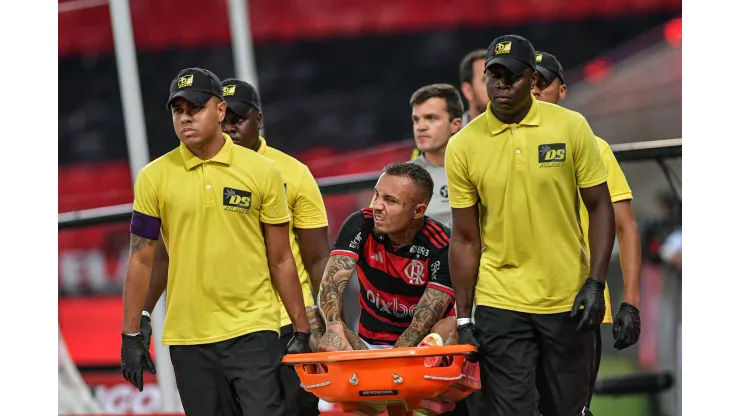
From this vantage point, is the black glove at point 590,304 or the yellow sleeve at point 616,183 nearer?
the black glove at point 590,304

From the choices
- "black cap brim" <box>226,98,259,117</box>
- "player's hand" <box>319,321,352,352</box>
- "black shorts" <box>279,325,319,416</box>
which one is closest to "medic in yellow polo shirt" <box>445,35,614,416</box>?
"player's hand" <box>319,321,352,352</box>

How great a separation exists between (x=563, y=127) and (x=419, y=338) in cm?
81

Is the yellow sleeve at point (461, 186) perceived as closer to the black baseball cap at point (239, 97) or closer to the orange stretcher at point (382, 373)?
the orange stretcher at point (382, 373)

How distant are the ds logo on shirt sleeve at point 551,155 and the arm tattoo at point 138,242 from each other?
1242mm

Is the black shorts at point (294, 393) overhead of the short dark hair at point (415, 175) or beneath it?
beneath

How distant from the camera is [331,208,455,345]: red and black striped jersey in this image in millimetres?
3938

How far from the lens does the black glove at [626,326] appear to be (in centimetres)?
368

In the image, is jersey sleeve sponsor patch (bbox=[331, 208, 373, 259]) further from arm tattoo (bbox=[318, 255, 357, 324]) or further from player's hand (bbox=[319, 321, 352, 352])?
player's hand (bbox=[319, 321, 352, 352])

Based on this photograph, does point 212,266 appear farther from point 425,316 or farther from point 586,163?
point 586,163

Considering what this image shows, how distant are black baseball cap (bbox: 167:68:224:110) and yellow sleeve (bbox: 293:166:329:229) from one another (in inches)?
26.5

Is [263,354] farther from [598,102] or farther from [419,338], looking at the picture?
[598,102]

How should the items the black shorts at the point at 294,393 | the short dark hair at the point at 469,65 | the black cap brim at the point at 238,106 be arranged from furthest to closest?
the short dark hair at the point at 469,65 < the black cap brim at the point at 238,106 < the black shorts at the point at 294,393

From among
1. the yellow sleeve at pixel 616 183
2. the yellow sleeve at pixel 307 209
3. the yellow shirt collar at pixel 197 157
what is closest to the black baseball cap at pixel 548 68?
the yellow sleeve at pixel 616 183

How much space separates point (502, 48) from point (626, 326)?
3.08ft
